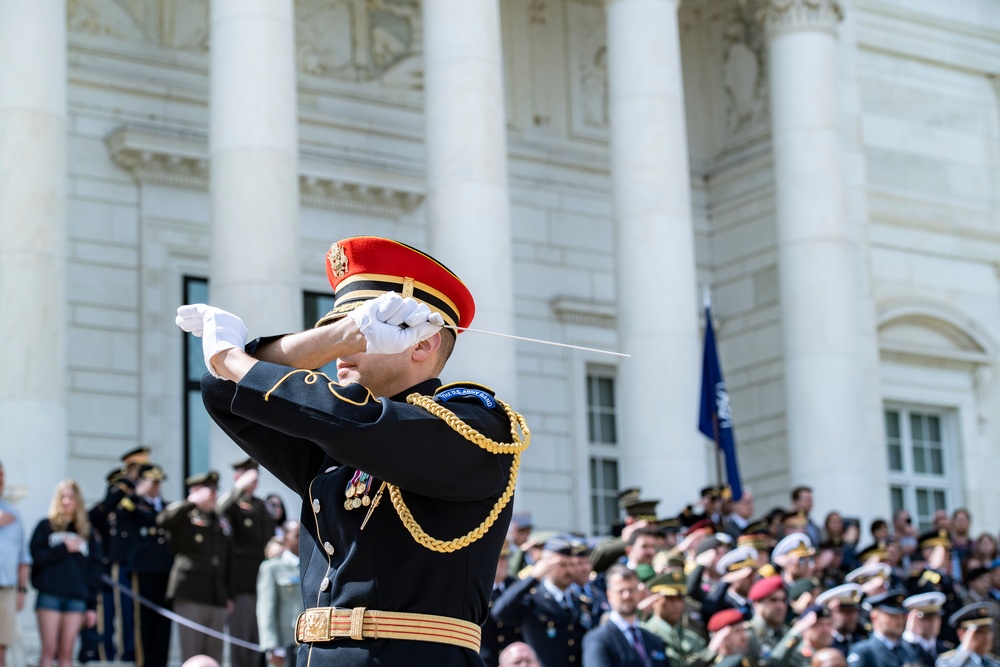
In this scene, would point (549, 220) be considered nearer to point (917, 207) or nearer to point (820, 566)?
point (917, 207)

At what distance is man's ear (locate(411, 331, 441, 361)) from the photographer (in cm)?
473

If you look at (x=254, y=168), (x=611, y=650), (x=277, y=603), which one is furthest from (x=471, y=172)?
(x=611, y=650)

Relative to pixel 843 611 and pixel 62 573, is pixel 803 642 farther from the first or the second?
pixel 62 573

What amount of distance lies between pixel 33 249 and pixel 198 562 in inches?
161

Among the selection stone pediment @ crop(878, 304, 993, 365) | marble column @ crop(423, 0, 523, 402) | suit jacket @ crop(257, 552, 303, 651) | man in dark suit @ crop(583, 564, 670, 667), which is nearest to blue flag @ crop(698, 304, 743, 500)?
marble column @ crop(423, 0, 523, 402)

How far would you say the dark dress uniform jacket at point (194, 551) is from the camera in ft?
49.1

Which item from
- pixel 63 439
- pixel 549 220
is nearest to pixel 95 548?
pixel 63 439

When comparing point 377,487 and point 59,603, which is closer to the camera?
point 377,487

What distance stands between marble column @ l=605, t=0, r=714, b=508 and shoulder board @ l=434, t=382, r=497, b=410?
16.4 m

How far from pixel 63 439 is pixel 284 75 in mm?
4970

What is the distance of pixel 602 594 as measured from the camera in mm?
14609

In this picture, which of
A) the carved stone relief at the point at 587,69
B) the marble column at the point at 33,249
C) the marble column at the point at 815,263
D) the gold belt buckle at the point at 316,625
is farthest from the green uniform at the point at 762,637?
the carved stone relief at the point at 587,69

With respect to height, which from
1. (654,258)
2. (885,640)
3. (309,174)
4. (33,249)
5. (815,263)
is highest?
(309,174)

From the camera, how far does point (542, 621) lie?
43.5ft
